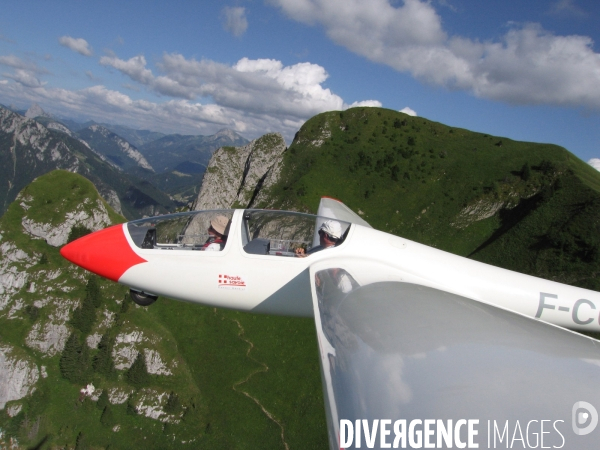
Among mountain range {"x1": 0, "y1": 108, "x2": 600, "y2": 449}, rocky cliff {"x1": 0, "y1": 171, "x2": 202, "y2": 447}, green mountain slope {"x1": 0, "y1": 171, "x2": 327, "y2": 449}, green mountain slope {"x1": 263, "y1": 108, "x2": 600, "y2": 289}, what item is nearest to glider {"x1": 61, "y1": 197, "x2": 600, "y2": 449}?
green mountain slope {"x1": 263, "y1": 108, "x2": 600, "y2": 289}

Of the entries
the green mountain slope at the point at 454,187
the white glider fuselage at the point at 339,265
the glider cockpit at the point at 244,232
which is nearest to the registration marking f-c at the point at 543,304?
the white glider fuselage at the point at 339,265

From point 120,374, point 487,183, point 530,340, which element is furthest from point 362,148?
point 530,340

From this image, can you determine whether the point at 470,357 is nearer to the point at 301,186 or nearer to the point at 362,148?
the point at 301,186

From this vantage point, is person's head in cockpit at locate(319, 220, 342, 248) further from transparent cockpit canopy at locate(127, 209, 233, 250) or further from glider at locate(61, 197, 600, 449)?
transparent cockpit canopy at locate(127, 209, 233, 250)

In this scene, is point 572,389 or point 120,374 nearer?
point 572,389

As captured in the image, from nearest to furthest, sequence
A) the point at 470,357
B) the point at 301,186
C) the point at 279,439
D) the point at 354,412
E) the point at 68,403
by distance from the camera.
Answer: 1. the point at 354,412
2. the point at 470,357
3. the point at 279,439
4. the point at 68,403
5. the point at 301,186

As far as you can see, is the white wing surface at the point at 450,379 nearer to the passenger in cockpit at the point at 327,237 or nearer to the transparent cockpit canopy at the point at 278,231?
the passenger in cockpit at the point at 327,237
